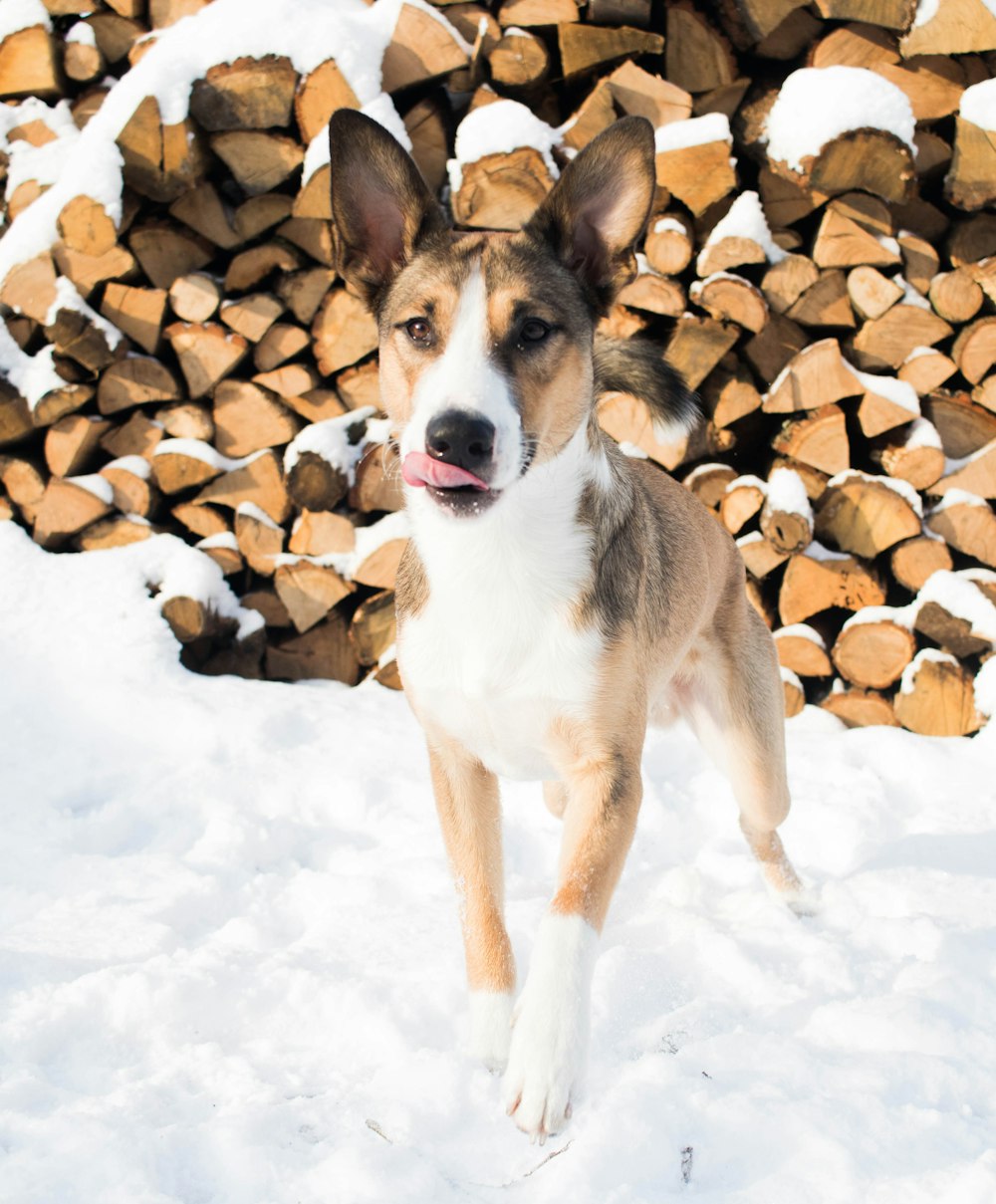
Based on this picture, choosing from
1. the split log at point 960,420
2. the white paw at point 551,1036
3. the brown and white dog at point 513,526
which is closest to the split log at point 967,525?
the split log at point 960,420

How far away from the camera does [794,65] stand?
435 cm

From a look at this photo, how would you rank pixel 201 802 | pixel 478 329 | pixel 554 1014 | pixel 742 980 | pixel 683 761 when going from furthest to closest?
pixel 683 761 → pixel 201 802 → pixel 742 980 → pixel 478 329 → pixel 554 1014

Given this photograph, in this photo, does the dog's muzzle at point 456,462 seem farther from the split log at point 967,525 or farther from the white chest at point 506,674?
the split log at point 967,525

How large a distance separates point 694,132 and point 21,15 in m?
3.19

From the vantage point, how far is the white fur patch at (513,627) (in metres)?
2.41

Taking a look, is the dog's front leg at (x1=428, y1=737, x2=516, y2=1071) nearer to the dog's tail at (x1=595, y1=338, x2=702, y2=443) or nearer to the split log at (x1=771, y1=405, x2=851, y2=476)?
the dog's tail at (x1=595, y1=338, x2=702, y2=443)

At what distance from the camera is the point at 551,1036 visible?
186cm

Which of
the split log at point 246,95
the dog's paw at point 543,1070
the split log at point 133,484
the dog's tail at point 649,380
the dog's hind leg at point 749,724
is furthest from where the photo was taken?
the split log at point 133,484

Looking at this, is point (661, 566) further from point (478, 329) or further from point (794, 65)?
point (794, 65)

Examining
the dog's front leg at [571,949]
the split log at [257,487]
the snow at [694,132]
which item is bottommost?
the split log at [257,487]

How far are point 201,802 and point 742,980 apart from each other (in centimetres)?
203

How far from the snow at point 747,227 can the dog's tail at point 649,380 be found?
1500mm

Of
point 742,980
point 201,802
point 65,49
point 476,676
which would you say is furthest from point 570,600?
point 65,49

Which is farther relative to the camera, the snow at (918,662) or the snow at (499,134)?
the snow at (918,662)
